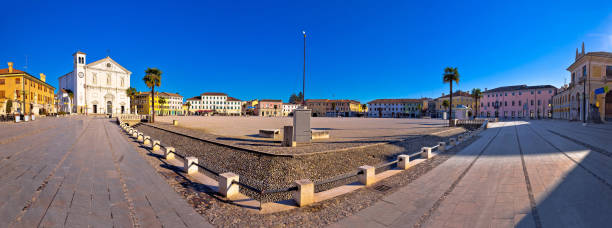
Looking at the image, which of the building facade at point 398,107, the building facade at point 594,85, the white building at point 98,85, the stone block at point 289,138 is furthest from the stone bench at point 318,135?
the building facade at point 398,107

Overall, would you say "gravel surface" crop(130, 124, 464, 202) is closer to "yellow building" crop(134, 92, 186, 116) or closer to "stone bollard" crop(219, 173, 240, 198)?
"stone bollard" crop(219, 173, 240, 198)

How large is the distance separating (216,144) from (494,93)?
103189mm

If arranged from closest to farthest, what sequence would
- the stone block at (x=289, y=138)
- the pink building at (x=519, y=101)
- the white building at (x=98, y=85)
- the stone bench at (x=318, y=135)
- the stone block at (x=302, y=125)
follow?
the stone block at (x=289, y=138) → the stone block at (x=302, y=125) → the stone bench at (x=318, y=135) → the white building at (x=98, y=85) → the pink building at (x=519, y=101)

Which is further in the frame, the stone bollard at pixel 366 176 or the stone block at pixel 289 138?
the stone block at pixel 289 138

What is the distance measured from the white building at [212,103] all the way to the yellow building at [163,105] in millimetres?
5681

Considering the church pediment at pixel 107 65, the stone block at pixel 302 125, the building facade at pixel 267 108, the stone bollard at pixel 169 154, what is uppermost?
the church pediment at pixel 107 65

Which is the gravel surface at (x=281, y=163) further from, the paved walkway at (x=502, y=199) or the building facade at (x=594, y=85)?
the building facade at (x=594, y=85)

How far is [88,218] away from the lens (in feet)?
12.4

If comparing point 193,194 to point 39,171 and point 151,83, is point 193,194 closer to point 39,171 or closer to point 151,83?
point 39,171

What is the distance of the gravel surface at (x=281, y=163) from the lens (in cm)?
697

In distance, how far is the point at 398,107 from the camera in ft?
327

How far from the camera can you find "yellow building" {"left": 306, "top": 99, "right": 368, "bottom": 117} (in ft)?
353

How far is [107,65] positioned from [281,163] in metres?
89.6

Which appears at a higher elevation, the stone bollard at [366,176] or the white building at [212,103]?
the white building at [212,103]
